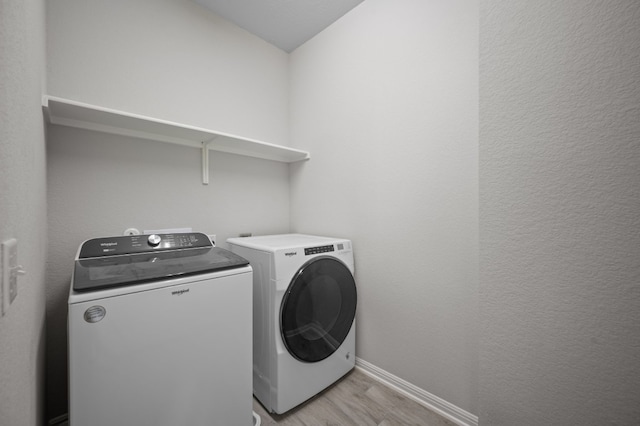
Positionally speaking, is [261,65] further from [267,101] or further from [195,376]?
[195,376]

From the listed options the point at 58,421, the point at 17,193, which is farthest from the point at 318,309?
the point at 58,421

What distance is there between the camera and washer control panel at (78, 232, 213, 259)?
1.15 m

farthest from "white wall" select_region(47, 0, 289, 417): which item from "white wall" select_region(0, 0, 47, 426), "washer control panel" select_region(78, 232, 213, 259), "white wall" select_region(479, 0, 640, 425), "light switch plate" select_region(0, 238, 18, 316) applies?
"white wall" select_region(479, 0, 640, 425)

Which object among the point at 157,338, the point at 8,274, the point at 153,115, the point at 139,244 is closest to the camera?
the point at 8,274

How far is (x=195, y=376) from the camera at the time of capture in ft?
3.20

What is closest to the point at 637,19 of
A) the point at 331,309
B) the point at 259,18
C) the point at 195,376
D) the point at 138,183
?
the point at 331,309

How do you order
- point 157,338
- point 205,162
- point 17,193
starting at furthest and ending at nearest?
point 205,162 < point 157,338 < point 17,193

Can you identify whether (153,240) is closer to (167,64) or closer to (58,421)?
(58,421)

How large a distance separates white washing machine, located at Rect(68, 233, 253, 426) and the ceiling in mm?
1772

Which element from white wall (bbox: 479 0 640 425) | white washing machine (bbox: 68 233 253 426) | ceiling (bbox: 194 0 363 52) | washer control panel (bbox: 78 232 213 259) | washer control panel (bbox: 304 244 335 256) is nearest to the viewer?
white wall (bbox: 479 0 640 425)

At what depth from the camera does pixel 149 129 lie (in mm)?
1457

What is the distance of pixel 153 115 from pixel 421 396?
2.40 meters

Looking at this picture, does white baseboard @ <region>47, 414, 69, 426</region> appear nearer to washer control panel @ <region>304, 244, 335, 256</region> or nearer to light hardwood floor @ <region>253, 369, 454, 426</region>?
light hardwood floor @ <region>253, 369, 454, 426</region>

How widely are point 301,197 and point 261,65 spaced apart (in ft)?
3.97
